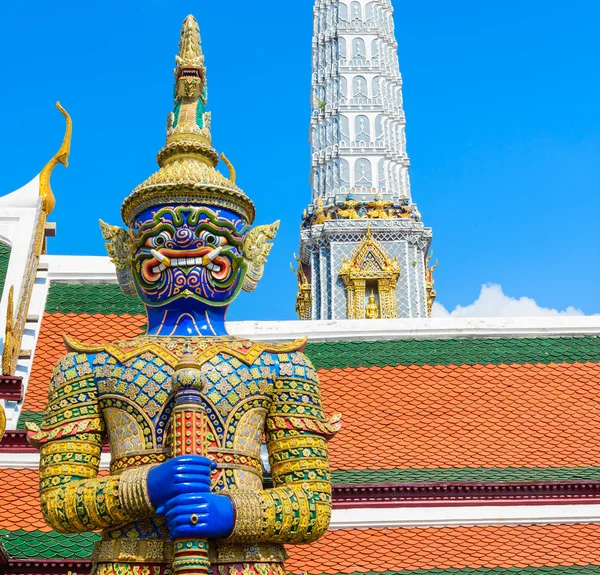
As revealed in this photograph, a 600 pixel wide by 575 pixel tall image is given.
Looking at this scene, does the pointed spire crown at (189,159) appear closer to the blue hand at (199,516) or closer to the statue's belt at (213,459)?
the statue's belt at (213,459)

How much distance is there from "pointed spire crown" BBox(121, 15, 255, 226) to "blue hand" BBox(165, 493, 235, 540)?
1668 millimetres

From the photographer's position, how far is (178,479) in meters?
4.27

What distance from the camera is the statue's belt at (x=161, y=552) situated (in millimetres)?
4449

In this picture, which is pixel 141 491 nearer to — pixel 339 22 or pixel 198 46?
pixel 198 46

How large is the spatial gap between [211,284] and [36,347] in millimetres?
4303

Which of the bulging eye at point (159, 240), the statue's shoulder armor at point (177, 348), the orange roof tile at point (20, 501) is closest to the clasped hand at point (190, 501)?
the statue's shoulder armor at point (177, 348)

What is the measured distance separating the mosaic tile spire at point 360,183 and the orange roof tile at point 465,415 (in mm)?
23325

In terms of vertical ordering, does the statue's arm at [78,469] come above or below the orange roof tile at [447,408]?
below

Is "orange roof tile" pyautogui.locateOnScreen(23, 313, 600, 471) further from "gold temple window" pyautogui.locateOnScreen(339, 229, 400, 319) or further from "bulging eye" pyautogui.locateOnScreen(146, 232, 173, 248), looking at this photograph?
"gold temple window" pyautogui.locateOnScreen(339, 229, 400, 319)

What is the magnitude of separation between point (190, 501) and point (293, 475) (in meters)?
0.69

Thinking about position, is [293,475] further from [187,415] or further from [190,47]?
[190,47]

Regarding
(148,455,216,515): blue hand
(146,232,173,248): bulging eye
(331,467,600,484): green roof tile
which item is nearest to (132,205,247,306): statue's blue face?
(146,232,173,248): bulging eye

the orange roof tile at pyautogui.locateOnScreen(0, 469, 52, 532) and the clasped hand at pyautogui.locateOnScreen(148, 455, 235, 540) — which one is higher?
the orange roof tile at pyautogui.locateOnScreen(0, 469, 52, 532)

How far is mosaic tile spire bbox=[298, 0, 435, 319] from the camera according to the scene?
33.8 m
